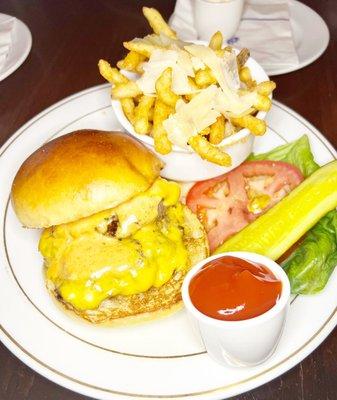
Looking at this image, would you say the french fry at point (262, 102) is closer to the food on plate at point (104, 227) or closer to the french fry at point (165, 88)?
the french fry at point (165, 88)

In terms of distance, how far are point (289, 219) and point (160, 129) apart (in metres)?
0.51

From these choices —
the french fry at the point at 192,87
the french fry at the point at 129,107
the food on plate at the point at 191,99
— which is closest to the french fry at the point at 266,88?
the food on plate at the point at 191,99

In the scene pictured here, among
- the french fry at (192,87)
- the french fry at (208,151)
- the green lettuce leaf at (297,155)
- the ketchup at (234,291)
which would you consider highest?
the french fry at (192,87)

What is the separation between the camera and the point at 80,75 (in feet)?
9.50

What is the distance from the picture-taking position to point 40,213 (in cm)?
186

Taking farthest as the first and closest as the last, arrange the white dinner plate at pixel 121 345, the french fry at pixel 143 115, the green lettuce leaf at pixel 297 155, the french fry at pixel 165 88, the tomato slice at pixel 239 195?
the green lettuce leaf at pixel 297 155
the tomato slice at pixel 239 195
the french fry at pixel 143 115
the french fry at pixel 165 88
the white dinner plate at pixel 121 345

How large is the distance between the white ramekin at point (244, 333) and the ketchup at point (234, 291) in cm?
2

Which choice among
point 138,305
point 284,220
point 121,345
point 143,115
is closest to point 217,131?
point 143,115

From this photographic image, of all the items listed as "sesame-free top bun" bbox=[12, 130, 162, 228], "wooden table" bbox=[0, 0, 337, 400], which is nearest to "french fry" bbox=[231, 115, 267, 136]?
"sesame-free top bun" bbox=[12, 130, 162, 228]

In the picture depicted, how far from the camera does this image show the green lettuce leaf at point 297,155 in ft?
7.18

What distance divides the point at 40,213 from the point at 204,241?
→ 542 mm

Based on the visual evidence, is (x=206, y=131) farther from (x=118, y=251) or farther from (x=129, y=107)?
(x=118, y=251)

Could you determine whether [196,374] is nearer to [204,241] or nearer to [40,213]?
[204,241]

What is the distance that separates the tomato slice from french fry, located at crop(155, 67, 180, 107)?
1.33 feet
